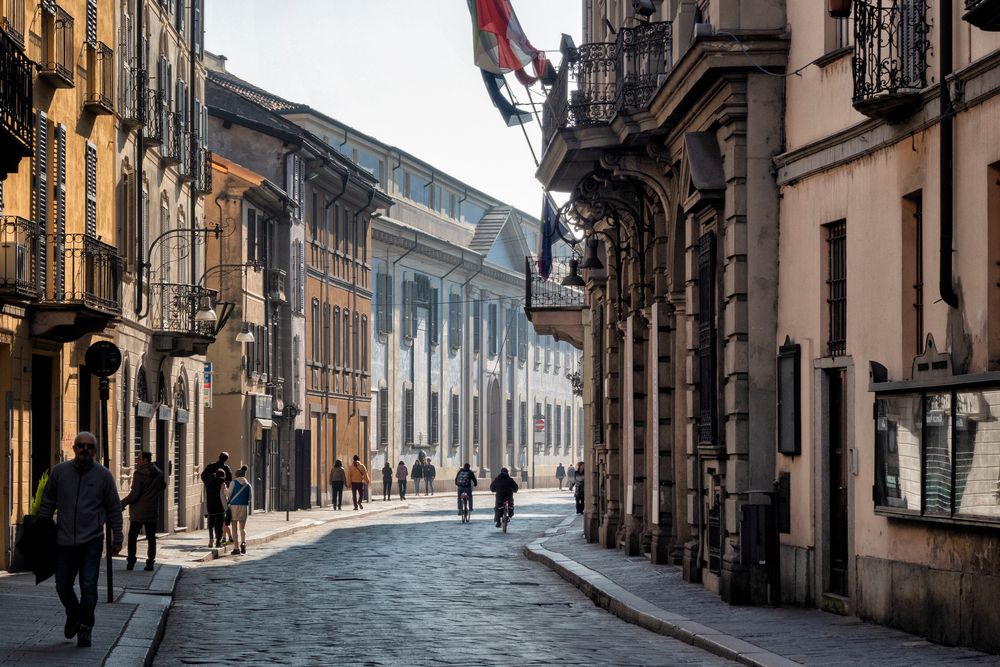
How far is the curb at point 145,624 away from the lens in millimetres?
13742

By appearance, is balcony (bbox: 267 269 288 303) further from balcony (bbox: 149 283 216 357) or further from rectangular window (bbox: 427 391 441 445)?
rectangular window (bbox: 427 391 441 445)

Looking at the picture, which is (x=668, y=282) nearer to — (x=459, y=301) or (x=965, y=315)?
(x=965, y=315)

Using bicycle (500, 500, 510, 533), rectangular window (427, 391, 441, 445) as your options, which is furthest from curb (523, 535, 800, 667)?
rectangular window (427, 391, 441, 445)

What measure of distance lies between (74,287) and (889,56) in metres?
13.1

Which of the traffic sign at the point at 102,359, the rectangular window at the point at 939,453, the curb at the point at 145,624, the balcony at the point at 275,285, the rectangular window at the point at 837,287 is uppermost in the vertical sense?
the balcony at the point at 275,285

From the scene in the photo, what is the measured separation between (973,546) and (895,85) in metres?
3.97

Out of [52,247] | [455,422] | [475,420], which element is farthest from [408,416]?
[52,247]

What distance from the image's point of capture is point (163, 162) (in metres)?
34.9

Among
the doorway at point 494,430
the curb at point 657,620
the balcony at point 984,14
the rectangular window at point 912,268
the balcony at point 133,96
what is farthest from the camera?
the doorway at point 494,430

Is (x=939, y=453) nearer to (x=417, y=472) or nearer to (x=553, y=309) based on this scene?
(x=553, y=309)

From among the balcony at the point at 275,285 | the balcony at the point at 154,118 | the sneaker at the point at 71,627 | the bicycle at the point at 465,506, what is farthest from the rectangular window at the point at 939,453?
the balcony at the point at 275,285

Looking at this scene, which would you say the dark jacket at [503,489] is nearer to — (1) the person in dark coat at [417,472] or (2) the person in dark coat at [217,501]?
(2) the person in dark coat at [217,501]

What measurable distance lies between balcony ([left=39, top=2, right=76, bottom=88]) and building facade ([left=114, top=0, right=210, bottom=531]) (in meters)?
3.58

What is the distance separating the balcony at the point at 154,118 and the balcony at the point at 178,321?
8.71 feet
